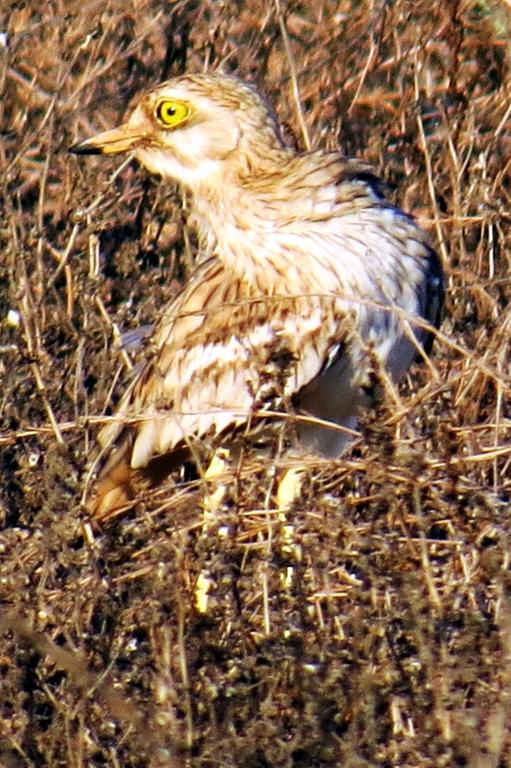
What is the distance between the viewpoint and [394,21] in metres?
5.99

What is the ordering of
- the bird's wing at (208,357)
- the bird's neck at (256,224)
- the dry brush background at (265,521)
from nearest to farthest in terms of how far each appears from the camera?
the dry brush background at (265,521), the bird's wing at (208,357), the bird's neck at (256,224)

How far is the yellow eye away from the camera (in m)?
5.15

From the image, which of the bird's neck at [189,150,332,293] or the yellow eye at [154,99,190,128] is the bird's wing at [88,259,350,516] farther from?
the yellow eye at [154,99,190,128]

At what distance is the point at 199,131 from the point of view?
202 inches

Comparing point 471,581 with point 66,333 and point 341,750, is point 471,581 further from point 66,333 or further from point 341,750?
point 66,333

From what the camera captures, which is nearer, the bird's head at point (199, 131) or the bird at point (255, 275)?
the bird at point (255, 275)

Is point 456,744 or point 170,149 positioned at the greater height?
point 170,149

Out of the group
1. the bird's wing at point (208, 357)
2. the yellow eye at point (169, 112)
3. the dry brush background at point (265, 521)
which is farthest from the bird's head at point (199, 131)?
the bird's wing at point (208, 357)

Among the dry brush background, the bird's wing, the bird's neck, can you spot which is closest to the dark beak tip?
the dry brush background

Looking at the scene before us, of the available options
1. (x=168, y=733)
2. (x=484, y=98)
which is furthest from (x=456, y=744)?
(x=484, y=98)

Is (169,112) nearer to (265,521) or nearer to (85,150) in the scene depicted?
(85,150)

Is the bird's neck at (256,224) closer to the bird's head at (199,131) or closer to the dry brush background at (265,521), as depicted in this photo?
the bird's head at (199,131)

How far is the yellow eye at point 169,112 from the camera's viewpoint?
5.15 metres

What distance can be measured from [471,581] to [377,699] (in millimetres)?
375
